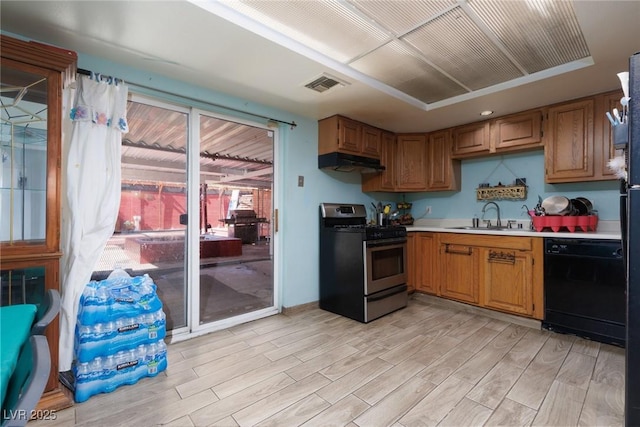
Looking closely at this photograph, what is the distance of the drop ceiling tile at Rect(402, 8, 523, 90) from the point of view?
1902 mm

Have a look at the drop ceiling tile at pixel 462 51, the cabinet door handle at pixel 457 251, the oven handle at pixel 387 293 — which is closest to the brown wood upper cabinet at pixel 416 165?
the cabinet door handle at pixel 457 251

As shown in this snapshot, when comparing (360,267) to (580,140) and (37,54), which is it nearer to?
(580,140)

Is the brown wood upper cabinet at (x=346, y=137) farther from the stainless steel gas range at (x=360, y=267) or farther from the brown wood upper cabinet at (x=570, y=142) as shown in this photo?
the brown wood upper cabinet at (x=570, y=142)

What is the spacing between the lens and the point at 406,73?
2.50 metres

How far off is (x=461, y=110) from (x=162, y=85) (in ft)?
9.63

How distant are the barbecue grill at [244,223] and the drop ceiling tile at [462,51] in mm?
2237

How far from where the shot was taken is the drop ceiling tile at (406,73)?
221 centimetres

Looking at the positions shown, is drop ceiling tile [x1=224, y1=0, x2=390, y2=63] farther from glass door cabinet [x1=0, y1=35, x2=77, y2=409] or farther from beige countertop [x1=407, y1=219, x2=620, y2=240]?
beige countertop [x1=407, y1=219, x2=620, y2=240]

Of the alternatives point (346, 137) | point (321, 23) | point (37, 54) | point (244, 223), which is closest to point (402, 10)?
point (321, 23)

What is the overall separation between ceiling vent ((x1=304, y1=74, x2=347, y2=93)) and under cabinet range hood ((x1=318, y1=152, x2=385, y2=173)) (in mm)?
796

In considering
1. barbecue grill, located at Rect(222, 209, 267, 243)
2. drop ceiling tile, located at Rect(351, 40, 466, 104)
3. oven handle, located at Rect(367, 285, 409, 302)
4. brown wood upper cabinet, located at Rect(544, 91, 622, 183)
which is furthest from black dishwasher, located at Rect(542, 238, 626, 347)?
barbecue grill, located at Rect(222, 209, 267, 243)

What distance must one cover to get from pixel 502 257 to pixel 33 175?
151 inches

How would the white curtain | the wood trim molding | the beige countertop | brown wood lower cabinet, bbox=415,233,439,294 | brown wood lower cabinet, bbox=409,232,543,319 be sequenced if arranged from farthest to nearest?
brown wood lower cabinet, bbox=415,233,439,294
brown wood lower cabinet, bbox=409,232,543,319
the beige countertop
the white curtain
the wood trim molding

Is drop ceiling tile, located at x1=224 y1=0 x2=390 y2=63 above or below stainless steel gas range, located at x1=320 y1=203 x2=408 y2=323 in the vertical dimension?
above
